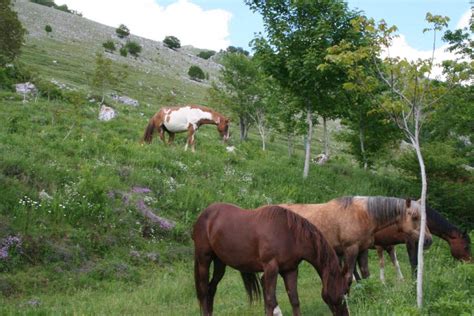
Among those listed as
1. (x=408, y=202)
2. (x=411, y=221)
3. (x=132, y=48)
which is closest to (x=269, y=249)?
(x=408, y=202)

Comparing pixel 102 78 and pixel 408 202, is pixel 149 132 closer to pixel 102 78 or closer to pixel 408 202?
pixel 102 78

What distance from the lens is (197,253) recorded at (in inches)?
300

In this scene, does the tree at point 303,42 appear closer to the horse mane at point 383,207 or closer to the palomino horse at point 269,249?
the horse mane at point 383,207

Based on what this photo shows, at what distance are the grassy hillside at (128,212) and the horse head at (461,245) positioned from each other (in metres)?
0.33

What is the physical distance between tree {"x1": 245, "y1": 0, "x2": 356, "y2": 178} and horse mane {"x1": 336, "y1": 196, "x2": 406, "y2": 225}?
8.34 meters

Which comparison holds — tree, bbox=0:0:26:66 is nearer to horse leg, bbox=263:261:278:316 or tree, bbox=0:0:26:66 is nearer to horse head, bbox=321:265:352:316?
horse leg, bbox=263:261:278:316

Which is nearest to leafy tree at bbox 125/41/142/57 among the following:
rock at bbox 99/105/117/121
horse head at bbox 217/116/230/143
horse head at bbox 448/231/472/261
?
rock at bbox 99/105/117/121

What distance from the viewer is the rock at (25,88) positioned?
2519cm

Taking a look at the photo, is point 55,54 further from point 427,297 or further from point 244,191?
point 427,297

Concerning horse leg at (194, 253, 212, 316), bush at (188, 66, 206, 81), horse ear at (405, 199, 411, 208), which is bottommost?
horse leg at (194, 253, 212, 316)

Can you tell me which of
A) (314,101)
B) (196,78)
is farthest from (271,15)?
(196,78)

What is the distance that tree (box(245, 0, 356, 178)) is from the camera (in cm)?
1705

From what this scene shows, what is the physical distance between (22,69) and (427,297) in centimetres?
2721

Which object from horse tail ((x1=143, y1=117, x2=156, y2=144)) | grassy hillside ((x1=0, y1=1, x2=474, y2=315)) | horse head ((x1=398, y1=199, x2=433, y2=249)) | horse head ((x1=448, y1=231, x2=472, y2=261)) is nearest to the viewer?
grassy hillside ((x1=0, y1=1, x2=474, y2=315))
